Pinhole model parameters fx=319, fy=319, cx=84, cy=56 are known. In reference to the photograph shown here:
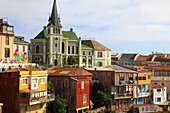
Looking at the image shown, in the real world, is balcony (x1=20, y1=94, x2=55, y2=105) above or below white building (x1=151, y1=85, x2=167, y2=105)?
above

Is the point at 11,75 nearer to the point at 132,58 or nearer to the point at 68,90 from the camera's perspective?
the point at 68,90

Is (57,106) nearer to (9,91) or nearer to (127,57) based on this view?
(9,91)

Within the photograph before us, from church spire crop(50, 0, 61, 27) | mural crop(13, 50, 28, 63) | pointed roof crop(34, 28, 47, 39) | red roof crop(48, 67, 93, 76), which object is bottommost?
red roof crop(48, 67, 93, 76)

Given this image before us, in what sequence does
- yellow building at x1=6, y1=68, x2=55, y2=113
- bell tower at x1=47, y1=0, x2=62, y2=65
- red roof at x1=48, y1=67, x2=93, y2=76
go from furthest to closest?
bell tower at x1=47, y1=0, x2=62, y2=65
red roof at x1=48, y1=67, x2=93, y2=76
yellow building at x1=6, y1=68, x2=55, y2=113

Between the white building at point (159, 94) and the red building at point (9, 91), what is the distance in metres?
36.3

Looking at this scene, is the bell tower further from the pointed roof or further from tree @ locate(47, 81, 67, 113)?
tree @ locate(47, 81, 67, 113)

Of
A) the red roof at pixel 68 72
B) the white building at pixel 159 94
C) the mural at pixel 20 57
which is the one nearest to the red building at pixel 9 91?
the red roof at pixel 68 72

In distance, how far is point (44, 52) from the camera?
7369 centimetres

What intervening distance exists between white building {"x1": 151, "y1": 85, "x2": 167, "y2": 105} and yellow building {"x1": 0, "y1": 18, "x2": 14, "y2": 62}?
3243 cm

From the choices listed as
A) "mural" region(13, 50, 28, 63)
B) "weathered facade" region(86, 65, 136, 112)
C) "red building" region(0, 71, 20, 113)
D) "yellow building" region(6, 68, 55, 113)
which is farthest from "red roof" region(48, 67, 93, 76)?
"red building" region(0, 71, 20, 113)

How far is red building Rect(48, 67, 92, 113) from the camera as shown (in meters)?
51.4

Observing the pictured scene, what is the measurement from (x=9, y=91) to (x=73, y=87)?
1224 cm

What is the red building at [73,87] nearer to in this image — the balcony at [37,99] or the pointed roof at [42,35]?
the balcony at [37,99]

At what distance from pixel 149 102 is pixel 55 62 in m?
23.0
